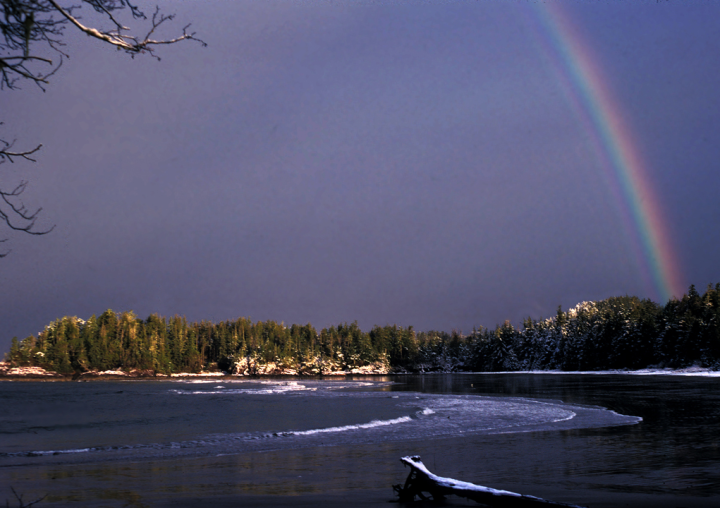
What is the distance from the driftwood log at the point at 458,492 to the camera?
899 cm

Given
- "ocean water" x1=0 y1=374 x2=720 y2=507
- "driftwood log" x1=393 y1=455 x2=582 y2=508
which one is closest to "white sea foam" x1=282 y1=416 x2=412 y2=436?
"ocean water" x1=0 y1=374 x2=720 y2=507

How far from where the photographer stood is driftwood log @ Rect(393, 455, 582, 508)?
29.5 ft

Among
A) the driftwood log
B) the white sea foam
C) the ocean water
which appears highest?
the driftwood log

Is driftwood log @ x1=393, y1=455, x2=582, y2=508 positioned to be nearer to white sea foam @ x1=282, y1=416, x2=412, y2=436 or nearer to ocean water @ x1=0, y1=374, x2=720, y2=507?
ocean water @ x1=0, y1=374, x2=720, y2=507

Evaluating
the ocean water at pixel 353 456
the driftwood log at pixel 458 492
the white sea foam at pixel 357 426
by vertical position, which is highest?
the driftwood log at pixel 458 492

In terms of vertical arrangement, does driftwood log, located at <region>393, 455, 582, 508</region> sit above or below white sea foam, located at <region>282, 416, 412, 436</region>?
above

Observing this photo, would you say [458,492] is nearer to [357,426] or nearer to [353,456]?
[353,456]

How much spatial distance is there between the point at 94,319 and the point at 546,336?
15646cm

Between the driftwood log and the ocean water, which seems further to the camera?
the ocean water

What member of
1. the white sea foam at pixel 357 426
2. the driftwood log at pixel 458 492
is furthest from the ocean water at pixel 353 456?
the driftwood log at pixel 458 492

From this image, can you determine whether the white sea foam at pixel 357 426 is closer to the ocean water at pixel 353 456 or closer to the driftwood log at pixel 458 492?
the ocean water at pixel 353 456

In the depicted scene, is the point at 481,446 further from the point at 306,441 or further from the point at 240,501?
the point at 240,501

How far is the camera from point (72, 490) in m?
13.4

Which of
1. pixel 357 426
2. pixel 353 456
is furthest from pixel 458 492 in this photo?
pixel 357 426
